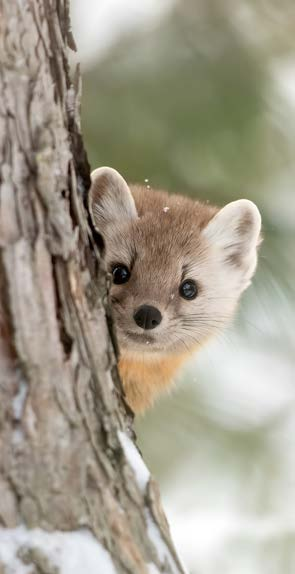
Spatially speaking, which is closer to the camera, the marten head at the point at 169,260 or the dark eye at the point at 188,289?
the marten head at the point at 169,260

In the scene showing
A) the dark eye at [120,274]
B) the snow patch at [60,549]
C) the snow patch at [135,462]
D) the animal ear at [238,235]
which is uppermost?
the animal ear at [238,235]

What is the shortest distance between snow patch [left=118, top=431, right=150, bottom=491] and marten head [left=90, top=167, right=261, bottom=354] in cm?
115

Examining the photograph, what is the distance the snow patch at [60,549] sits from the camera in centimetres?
182

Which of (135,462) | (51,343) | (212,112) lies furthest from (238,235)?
(51,343)

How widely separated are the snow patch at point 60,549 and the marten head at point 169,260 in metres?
1.38

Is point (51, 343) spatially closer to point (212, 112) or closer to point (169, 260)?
point (169, 260)

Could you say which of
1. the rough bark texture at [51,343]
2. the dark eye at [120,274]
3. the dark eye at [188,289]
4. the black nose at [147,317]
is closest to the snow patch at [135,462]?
the rough bark texture at [51,343]

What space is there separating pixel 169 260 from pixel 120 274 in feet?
0.72

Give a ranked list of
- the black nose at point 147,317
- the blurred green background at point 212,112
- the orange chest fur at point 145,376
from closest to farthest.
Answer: the black nose at point 147,317, the orange chest fur at point 145,376, the blurred green background at point 212,112

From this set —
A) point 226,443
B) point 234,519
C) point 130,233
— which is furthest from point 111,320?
point 234,519

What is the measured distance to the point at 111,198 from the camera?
3564 mm

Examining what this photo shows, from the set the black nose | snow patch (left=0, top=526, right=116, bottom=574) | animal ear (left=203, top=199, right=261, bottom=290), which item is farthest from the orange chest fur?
snow patch (left=0, top=526, right=116, bottom=574)

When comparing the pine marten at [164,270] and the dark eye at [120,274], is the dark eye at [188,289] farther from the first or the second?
the dark eye at [120,274]

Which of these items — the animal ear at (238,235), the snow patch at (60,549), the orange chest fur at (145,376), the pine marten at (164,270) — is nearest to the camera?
the snow patch at (60,549)
